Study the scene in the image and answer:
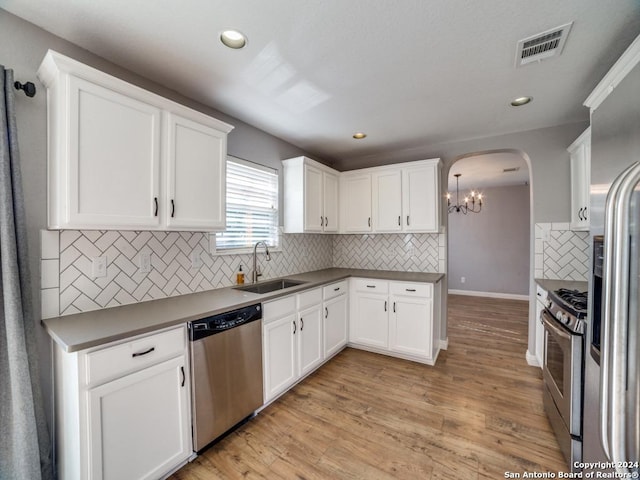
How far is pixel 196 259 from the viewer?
7.76 feet

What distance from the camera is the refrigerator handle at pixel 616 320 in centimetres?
69

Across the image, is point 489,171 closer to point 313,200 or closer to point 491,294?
point 491,294

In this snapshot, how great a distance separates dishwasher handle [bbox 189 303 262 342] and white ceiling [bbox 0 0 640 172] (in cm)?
168

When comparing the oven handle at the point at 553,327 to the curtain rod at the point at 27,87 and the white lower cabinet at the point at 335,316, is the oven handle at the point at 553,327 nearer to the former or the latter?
the white lower cabinet at the point at 335,316

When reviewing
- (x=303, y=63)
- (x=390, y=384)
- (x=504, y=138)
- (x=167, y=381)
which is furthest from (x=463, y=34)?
(x=390, y=384)

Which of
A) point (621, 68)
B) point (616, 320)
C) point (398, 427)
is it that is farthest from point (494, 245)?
point (616, 320)

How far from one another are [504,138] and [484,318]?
3078 millimetres

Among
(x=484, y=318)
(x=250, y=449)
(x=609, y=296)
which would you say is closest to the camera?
(x=609, y=296)

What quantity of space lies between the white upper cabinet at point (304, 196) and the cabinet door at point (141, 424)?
1942 millimetres

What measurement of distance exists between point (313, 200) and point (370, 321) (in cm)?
160

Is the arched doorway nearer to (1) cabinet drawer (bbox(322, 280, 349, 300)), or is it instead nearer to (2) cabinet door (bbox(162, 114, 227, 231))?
(1) cabinet drawer (bbox(322, 280, 349, 300))

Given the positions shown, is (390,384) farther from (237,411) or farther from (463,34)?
(463,34)

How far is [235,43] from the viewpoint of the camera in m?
1.67

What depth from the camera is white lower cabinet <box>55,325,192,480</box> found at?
1.30m
